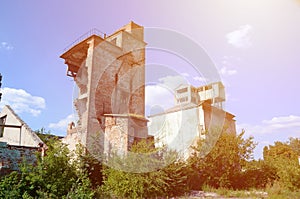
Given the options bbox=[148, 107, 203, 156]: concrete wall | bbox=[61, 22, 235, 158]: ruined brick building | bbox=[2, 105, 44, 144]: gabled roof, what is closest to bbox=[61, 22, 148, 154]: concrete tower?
bbox=[61, 22, 235, 158]: ruined brick building

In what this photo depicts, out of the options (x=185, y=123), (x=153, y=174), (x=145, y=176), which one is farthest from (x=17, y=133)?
(x=185, y=123)

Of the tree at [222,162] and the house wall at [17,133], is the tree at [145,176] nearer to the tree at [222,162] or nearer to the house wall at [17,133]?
the tree at [222,162]

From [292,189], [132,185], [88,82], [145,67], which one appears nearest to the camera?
[132,185]

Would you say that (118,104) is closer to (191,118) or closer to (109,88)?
(109,88)

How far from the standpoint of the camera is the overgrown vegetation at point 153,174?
946 centimetres

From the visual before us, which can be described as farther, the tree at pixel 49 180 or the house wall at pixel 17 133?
the house wall at pixel 17 133

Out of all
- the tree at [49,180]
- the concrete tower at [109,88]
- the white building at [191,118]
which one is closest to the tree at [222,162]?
the concrete tower at [109,88]

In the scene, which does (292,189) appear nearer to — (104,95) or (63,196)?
(63,196)

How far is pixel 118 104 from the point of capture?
2059 centimetres

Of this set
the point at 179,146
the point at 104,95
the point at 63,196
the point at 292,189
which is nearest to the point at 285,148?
the point at 179,146

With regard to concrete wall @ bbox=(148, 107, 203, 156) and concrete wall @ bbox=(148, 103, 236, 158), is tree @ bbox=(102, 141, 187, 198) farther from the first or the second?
concrete wall @ bbox=(148, 107, 203, 156)

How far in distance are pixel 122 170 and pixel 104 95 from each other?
8907 mm

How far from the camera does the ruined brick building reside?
55.6ft

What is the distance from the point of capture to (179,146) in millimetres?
26016
